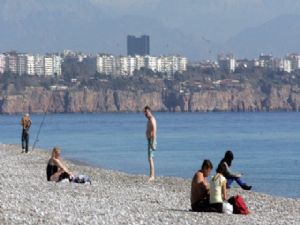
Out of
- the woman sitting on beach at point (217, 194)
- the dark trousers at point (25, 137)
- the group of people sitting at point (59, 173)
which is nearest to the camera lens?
the woman sitting on beach at point (217, 194)


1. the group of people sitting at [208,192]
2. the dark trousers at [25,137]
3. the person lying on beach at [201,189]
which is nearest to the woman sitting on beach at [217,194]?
the group of people sitting at [208,192]

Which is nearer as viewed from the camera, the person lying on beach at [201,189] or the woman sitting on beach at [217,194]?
the woman sitting on beach at [217,194]

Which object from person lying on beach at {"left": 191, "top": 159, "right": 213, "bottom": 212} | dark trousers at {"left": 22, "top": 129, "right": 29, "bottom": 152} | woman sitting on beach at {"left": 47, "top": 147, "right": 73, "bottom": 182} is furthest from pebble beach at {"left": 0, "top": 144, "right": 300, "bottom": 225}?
dark trousers at {"left": 22, "top": 129, "right": 29, "bottom": 152}

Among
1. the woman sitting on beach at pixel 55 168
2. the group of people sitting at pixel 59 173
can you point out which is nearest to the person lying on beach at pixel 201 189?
the group of people sitting at pixel 59 173

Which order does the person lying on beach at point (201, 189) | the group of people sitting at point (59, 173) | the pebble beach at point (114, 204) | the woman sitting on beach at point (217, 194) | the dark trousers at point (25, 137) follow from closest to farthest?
1. the pebble beach at point (114, 204)
2. the woman sitting on beach at point (217, 194)
3. the person lying on beach at point (201, 189)
4. the group of people sitting at point (59, 173)
5. the dark trousers at point (25, 137)

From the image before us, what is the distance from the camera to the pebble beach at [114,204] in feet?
49.0

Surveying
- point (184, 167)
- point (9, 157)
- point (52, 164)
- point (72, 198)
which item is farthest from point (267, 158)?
point (72, 198)

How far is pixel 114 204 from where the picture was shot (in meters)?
17.6

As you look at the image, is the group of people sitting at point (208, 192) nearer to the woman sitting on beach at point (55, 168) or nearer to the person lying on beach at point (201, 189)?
the person lying on beach at point (201, 189)

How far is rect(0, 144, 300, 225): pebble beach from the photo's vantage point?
14938 millimetres

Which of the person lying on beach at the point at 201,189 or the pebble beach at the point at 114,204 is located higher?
the person lying on beach at the point at 201,189

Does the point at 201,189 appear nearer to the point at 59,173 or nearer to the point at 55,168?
the point at 59,173

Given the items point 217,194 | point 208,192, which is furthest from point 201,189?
point 217,194

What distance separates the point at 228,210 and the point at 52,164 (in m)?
6.55
